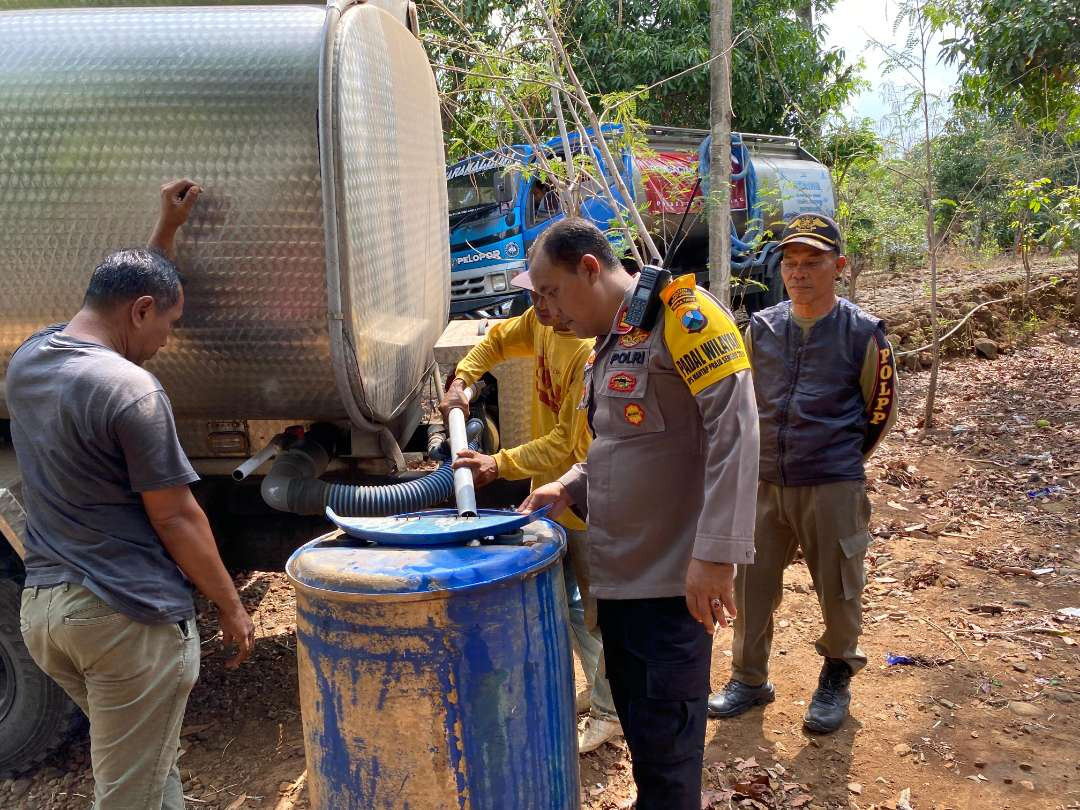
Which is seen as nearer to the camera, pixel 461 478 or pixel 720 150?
pixel 461 478

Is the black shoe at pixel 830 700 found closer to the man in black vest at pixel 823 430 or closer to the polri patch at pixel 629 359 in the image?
the man in black vest at pixel 823 430

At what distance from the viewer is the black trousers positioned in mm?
2246

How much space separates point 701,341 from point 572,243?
1.43 feet

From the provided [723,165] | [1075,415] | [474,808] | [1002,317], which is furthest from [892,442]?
[474,808]

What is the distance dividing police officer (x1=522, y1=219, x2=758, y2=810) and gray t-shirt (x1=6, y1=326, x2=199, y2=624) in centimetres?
106

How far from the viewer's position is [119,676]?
7.23 ft

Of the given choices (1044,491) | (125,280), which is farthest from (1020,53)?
(125,280)

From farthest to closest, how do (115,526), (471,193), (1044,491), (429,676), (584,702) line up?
1. (471,193)
2. (1044,491)
3. (584,702)
4. (115,526)
5. (429,676)

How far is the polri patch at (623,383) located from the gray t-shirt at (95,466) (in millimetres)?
1105

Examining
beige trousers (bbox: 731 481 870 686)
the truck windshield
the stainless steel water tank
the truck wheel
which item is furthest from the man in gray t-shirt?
the truck windshield

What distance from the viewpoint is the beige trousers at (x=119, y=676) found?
2178 mm

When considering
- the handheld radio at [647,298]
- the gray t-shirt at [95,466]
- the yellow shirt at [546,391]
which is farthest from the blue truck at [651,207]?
the gray t-shirt at [95,466]

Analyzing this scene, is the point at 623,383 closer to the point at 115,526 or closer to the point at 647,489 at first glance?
the point at 647,489

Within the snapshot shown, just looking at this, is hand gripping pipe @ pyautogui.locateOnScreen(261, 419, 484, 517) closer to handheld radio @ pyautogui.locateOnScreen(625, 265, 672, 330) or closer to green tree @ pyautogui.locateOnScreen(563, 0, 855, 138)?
handheld radio @ pyautogui.locateOnScreen(625, 265, 672, 330)
